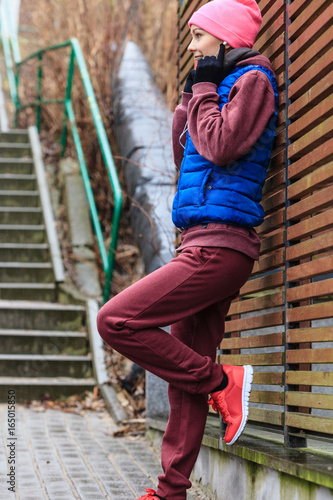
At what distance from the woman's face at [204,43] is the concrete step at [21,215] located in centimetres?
426

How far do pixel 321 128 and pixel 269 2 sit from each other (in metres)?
0.86

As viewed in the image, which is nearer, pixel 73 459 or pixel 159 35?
pixel 73 459

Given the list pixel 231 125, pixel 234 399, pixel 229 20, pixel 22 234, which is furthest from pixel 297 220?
pixel 22 234

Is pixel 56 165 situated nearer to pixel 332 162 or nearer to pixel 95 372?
pixel 95 372

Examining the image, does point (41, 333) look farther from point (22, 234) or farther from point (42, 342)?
point (22, 234)

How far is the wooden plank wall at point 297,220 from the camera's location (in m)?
2.23

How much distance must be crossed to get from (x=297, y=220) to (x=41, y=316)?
11.1 feet

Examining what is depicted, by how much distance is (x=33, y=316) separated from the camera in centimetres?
550

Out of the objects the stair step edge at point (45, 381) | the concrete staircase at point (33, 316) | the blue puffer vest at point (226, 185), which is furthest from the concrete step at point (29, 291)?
the blue puffer vest at point (226, 185)

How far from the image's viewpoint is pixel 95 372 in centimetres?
512

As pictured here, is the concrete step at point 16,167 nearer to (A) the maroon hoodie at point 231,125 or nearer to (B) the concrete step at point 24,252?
(B) the concrete step at point 24,252

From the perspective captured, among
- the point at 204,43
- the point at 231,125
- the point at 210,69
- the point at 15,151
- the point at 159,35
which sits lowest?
the point at 231,125

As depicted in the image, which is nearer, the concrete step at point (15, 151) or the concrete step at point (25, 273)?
the concrete step at point (25, 273)

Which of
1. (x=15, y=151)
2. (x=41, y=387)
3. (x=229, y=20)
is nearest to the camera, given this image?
(x=229, y=20)
